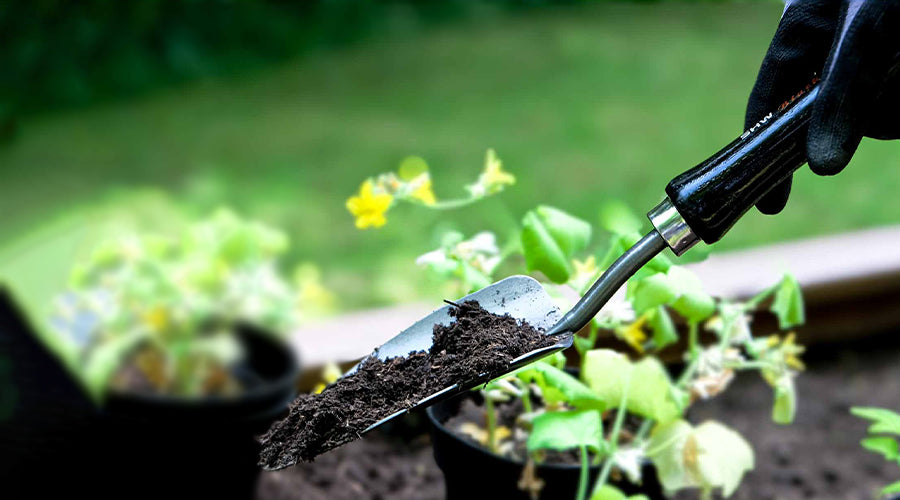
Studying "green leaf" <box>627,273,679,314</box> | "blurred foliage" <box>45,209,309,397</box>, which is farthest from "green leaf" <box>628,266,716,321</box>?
"blurred foliage" <box>45,209,309,397</box>

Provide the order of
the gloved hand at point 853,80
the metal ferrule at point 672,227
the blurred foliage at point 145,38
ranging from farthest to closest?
the blurred foliage at point 145,38, the metal ferrule at point 672,227, the gloved hand at point 853,80

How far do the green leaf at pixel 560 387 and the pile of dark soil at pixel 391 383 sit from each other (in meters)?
0.06

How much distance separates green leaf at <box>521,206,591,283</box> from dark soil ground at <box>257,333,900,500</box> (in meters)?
Result: 0.61

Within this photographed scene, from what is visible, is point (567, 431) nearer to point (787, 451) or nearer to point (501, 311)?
point (501, 311)

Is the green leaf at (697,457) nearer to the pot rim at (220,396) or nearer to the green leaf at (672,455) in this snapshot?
the green leaf at (672,455)

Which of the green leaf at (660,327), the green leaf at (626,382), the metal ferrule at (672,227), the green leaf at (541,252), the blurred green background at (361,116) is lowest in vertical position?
the green leaf at (626,382)

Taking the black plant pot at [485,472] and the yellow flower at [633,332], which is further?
the yellow flower at [633,332]

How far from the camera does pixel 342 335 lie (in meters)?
1.90

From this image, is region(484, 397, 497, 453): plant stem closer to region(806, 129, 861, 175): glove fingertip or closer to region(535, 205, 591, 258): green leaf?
region(535, 205, 591, 258): green leaf

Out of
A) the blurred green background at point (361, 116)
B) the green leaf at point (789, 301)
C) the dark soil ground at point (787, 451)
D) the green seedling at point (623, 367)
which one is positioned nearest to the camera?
the green seedling at point (623, 367)

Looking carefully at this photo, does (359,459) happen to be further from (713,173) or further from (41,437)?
(713,173)

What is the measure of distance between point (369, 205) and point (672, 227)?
0.42 m

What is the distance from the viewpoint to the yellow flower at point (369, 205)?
1329 mm

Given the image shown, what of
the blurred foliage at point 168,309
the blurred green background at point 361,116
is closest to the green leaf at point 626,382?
the blurred foliage at point 168,309
